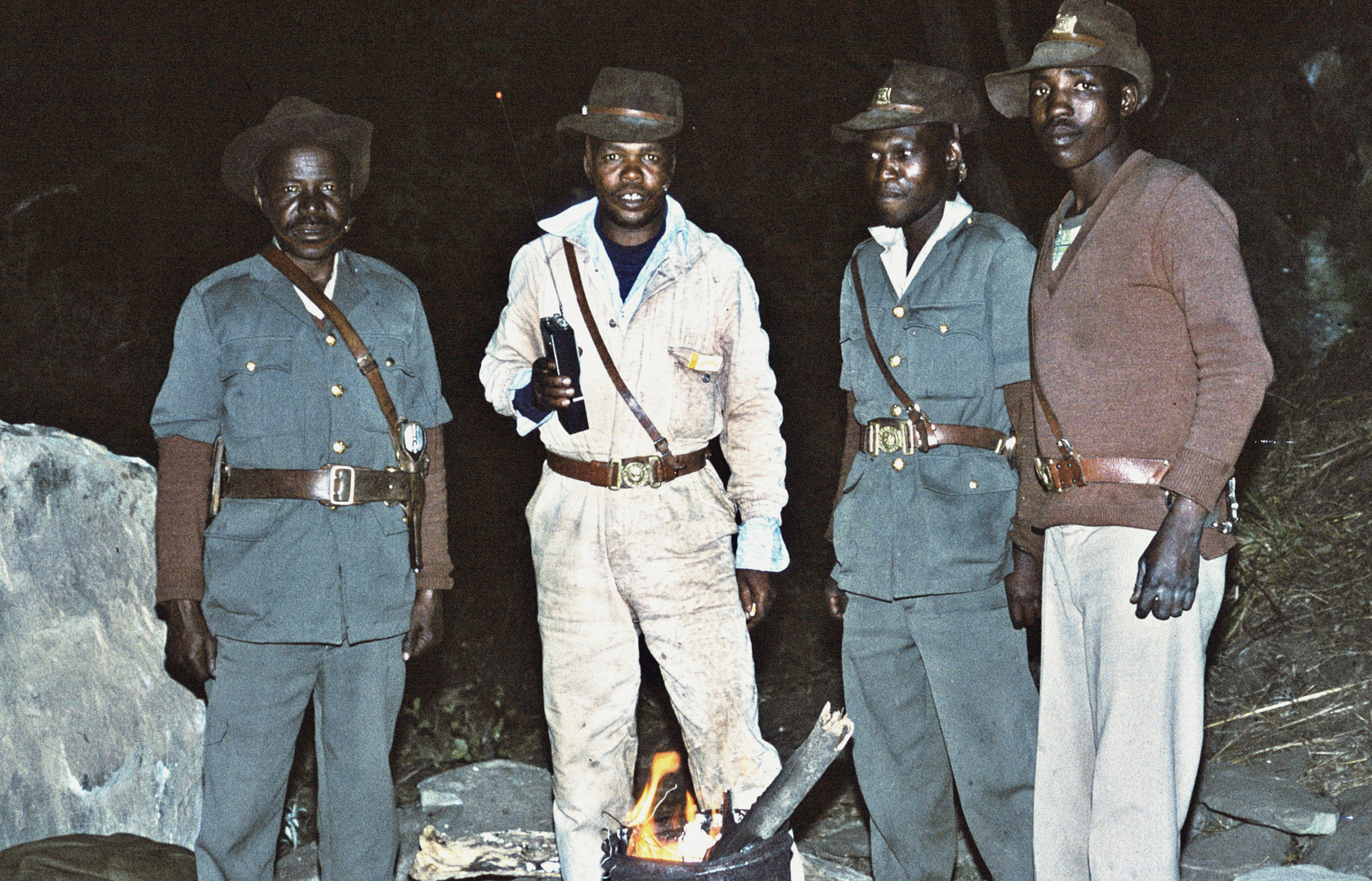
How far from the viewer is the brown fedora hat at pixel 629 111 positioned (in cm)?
400

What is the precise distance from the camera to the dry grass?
5828 mm

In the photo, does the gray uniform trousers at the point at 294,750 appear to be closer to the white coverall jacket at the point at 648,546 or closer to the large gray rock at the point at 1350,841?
the white coverall jacket at the point at 648,546

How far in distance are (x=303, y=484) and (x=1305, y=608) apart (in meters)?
4.94

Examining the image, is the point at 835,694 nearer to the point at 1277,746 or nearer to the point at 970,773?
the point at 1277,746

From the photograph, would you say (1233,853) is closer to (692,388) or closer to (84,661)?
(692,388)

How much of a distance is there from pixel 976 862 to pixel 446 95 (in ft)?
23.3

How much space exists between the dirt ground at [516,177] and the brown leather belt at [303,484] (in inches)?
161

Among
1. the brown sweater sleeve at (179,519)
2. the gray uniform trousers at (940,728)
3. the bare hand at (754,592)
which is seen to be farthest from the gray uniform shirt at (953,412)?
the brown sweater sleeve at (179,519)

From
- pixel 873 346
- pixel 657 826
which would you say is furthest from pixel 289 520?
pixel 873 346

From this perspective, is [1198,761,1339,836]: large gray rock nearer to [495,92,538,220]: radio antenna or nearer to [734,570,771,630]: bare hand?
[734,570,771,630]: bare hand

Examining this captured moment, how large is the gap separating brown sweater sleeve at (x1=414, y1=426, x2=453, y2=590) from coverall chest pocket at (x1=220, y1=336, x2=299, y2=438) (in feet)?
1.59

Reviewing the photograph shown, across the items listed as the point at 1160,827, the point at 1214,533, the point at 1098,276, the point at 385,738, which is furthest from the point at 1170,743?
the point at 385,738

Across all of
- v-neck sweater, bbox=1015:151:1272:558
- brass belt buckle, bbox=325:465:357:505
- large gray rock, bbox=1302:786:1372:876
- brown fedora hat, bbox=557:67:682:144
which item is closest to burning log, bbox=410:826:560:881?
brass belt buckle, bbox=325:465:357:505

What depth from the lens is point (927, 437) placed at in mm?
4027
